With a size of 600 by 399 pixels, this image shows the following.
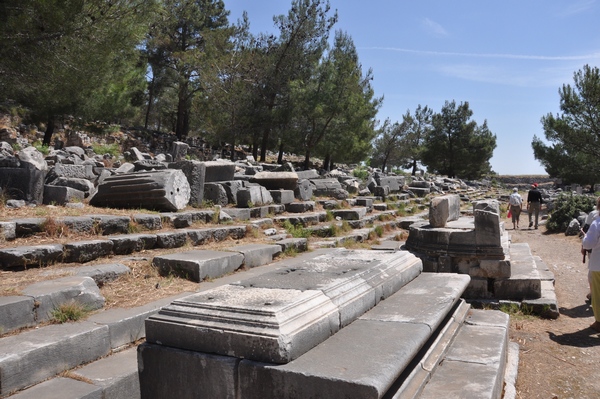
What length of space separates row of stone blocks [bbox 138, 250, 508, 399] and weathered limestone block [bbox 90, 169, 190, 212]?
5257 mm

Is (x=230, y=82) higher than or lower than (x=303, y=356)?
higher

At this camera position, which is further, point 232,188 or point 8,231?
point 232,188

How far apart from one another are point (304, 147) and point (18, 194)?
1745cm

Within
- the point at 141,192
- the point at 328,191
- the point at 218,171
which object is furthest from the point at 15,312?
the point at 328,191

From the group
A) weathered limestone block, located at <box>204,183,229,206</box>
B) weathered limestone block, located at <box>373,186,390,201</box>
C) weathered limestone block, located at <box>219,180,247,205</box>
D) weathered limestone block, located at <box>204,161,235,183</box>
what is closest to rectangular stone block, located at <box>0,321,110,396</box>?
weathered limestone block, located at <box>204,183,229,206</box>

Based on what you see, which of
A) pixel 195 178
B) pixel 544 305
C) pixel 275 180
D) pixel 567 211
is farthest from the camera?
pixel 567 211

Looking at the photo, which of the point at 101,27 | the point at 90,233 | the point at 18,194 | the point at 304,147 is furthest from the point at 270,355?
the point at 304,147

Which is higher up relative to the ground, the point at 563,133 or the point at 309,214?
the point at 563,133

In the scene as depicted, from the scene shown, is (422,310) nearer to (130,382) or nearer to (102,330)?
(130,382)

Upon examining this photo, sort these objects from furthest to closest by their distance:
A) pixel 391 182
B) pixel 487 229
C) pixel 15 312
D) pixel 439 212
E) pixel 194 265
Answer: pixel 391 182 < pixel 439 212 < pixel 487 229 < pixel 194 265 < pixel 15 312

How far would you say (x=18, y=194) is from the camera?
7.45m

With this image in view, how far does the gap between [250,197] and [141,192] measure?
9.83 feet

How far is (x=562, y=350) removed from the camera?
16.8 feet

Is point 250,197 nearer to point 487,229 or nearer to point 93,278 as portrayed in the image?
point 487,229
